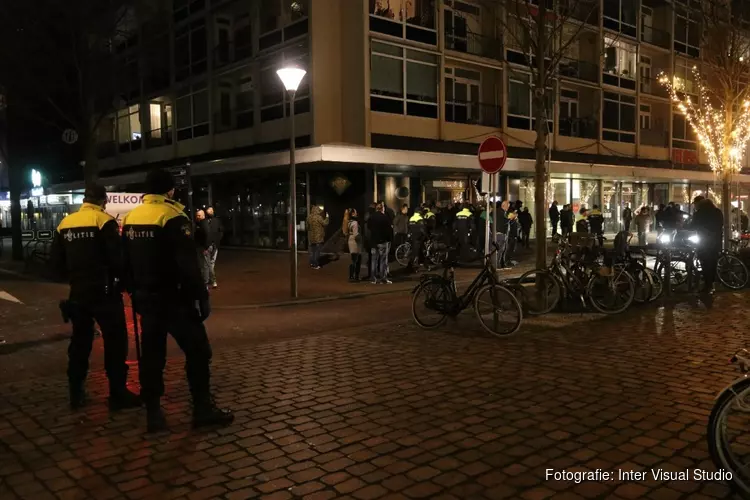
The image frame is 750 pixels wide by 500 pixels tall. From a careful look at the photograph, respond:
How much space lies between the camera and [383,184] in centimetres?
2352

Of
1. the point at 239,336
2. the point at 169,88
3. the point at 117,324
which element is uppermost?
the point at 169,88

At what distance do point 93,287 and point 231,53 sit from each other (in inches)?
898

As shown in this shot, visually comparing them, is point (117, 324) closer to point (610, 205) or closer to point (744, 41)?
point (744, 41)

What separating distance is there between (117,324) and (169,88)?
27310 mm

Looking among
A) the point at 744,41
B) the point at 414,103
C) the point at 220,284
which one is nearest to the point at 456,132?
the point at 414,103

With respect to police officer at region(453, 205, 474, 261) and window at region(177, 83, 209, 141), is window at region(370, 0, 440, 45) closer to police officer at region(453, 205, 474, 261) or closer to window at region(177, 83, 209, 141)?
police officer at region(453, 205, 474, 261)

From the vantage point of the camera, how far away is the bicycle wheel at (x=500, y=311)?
8242 millimetres

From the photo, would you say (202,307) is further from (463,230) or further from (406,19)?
(406,19)

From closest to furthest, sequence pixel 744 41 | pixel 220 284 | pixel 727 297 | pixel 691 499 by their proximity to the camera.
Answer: pixel 691 499 < pixel 727 297 < pixel 220 284 < pixel 744 41

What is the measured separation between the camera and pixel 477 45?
25.9 metres

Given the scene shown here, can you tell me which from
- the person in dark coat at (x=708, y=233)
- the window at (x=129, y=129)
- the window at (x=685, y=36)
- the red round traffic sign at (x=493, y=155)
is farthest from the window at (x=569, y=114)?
the window at (x=129, y=129)

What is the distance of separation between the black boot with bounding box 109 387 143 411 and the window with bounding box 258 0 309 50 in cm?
1854

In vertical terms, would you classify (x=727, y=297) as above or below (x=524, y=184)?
below

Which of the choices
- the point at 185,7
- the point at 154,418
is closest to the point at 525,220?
the point at 185,7
